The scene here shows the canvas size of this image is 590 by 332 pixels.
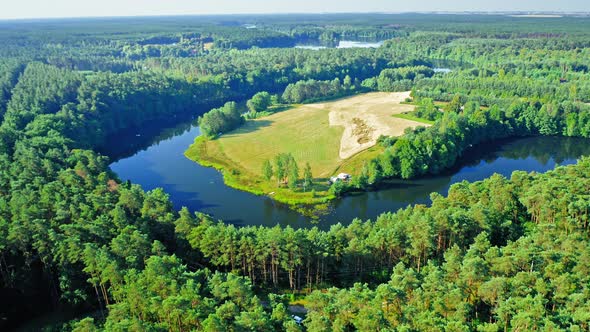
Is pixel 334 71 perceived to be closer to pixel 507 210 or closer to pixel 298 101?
pixel 298 101

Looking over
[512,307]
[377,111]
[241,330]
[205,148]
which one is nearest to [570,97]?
[377,111]

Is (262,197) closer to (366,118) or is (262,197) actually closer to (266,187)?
(266,187)

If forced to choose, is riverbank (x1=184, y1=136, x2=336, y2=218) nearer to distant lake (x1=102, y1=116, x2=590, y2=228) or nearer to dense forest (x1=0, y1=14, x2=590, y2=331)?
distant lake (x1=102, y1=116, x2=590, y2=228)

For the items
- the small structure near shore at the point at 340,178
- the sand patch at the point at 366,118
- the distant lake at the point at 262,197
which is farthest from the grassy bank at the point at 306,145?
the distant lake at the point at 262,197

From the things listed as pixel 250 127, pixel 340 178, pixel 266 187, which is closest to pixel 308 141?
pixel 250 127

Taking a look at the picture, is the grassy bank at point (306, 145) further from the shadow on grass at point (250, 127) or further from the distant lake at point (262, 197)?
the distant lake at point (262, 197)
